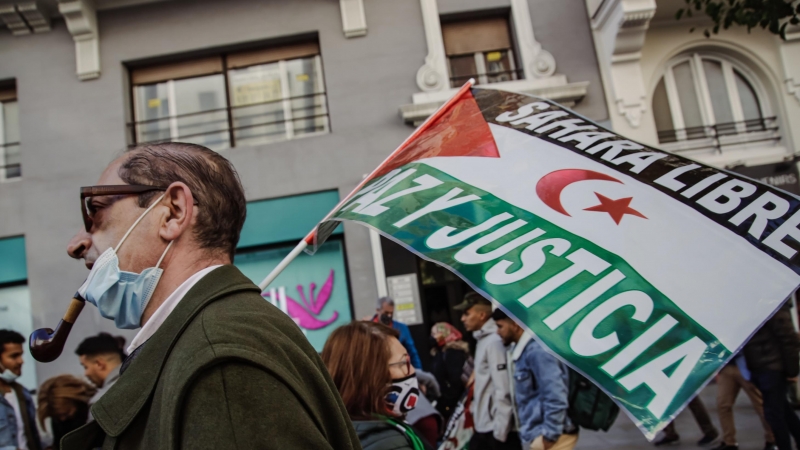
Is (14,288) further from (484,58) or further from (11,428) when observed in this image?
(484,58)

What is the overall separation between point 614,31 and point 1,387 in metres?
8.74

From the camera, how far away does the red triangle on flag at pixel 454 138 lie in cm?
243

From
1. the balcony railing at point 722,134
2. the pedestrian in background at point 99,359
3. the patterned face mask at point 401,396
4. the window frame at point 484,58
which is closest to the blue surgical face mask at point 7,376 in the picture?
the pedestrian in background at point 99,359

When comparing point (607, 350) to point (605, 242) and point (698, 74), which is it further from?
point (698, 74)

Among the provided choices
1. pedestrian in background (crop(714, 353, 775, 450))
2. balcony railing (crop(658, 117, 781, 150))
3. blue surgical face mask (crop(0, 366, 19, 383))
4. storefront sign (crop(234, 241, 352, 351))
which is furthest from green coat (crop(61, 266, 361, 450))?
balcony railing (crop(658, 117, 781, 150))

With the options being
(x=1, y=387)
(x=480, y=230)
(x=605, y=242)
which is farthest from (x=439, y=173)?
(x=1, y=387)

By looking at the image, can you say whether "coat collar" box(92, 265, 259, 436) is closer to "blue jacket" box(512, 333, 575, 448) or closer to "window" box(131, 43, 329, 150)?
"blue jacket" box(512, 333, 575, 448)

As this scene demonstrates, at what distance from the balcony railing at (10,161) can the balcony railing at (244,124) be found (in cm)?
195

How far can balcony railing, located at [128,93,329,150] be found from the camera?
32.4 ft

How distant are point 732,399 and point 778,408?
857 millimetres

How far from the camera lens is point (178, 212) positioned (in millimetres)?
1401

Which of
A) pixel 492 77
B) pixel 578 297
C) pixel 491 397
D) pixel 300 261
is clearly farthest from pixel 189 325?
pixel 492 77

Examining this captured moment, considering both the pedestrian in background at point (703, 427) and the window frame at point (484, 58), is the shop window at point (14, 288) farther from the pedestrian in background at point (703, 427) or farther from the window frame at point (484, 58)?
the pedestrian in background at point (703, 427)

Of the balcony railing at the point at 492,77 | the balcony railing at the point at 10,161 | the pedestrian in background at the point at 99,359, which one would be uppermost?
the balcony railing at the point at 492,77
